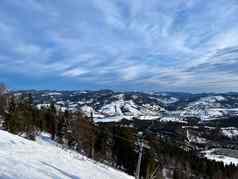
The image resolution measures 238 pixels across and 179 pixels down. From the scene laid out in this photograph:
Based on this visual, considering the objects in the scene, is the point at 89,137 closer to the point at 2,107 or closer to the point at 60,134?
the point at 60,134

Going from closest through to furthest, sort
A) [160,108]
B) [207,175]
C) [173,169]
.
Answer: [160,108] → [173,169] → [207,175]

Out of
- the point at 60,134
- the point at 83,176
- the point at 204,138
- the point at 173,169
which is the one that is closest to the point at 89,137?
the point at 60,134

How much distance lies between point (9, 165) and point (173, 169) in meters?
72.6

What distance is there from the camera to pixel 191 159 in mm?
101250

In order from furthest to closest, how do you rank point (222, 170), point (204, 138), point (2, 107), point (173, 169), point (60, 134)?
1. point (204, 138)
2. point (222, 170)
3. point (173, 169)
4. point (60, 134)
5. point (2, 107)

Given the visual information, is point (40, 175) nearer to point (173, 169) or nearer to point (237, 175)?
point (173, 169)

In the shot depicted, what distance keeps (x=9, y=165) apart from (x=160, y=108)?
7.91 meters

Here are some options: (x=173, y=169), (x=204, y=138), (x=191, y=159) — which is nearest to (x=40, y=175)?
(x=173, y=169)

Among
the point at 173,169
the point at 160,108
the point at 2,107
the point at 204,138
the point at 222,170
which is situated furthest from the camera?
the point at 204,138

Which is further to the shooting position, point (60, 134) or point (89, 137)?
point (60, 134)

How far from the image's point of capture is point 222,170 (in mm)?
98625

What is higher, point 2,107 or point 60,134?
point 2,107

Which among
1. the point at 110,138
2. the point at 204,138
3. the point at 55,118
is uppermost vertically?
the point at 55,118

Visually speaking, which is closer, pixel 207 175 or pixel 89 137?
pixel 89 137
